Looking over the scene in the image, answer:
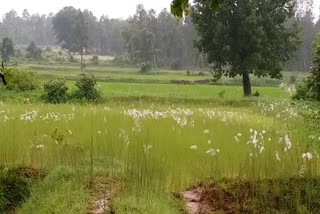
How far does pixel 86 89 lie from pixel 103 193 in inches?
664

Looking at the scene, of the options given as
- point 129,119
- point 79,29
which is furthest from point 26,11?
point 129,119

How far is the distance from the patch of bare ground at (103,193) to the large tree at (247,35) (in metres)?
21.7

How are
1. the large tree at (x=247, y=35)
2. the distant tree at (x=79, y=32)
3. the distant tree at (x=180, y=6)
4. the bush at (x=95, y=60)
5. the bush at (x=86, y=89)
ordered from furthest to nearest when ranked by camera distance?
the distant tree at (x=79, y=32), the bush at (x=95, y=60), the large tree at (x=247, y=35), the bush at (x=86, y=89), the distant tree at (x=180, y=6)

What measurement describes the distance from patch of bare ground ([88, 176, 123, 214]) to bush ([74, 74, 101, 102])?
16.0m

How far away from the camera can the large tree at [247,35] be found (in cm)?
2691

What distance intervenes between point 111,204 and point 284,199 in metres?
2.29

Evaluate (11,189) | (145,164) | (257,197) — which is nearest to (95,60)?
(11,189)

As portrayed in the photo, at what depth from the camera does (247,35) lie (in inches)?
1072

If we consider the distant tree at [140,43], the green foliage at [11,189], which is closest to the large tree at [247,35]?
the green foliage at [11,189]

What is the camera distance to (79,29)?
8388cm

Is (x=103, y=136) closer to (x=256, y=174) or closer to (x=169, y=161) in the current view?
(x=169, y=161)

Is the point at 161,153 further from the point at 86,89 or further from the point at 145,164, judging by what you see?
the point at 86,89

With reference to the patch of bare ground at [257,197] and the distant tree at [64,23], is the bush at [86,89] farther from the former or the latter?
the distant tree at [64,23]

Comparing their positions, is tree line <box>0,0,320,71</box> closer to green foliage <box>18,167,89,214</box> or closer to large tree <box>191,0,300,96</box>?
large tree <box>191,0,300,96</box>
